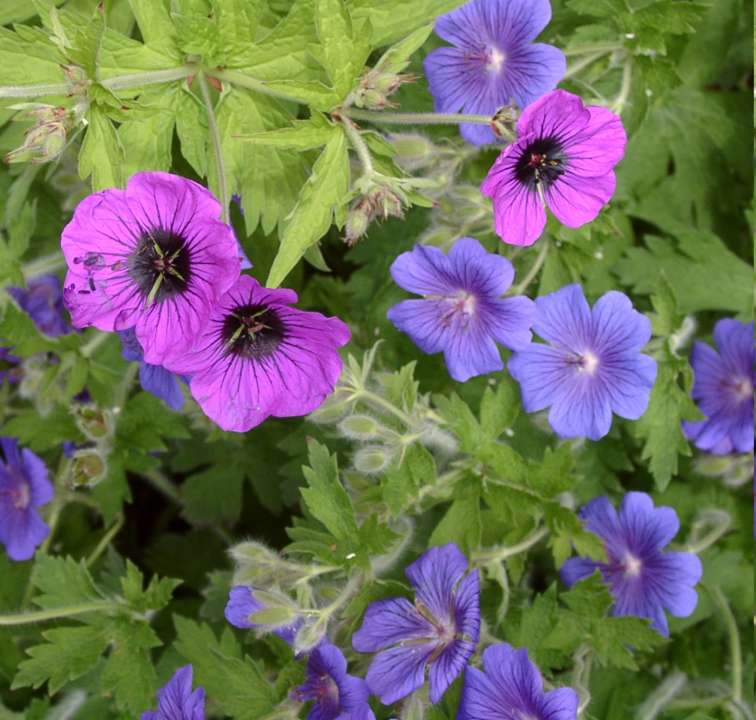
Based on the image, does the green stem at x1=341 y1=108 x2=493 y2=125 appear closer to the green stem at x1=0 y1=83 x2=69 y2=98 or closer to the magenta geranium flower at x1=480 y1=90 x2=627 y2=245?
the magenta geranium flower at x1=480 y1=90 x2=627 y2=245

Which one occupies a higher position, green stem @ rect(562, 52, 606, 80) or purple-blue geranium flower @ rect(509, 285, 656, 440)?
green stem @ rect(562, 52, 606, 80)

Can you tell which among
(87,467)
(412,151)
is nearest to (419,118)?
(412,151)

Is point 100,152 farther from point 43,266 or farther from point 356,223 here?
point 43,266

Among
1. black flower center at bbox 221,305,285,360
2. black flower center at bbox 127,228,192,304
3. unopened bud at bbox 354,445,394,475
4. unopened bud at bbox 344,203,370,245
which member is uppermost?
unopened bud at bbox 344,203,370,245

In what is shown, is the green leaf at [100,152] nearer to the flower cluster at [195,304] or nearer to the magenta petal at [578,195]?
the flower cluster at [195,304]

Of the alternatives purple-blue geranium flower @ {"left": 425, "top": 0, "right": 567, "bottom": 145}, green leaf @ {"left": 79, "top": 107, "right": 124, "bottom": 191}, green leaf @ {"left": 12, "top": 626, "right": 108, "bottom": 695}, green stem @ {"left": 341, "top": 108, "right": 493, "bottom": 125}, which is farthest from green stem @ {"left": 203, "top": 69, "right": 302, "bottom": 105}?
green leaf @ {"left": 12, "top": 626, "right": 108, "bottom": 695}

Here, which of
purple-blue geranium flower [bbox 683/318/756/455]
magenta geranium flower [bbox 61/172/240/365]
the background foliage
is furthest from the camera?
purple-blue geranium flower [bbox 683/318/756/455]

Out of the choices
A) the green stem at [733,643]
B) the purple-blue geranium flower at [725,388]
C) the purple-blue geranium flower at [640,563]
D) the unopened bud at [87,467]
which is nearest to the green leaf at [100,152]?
the unopened bud at [87,467]
